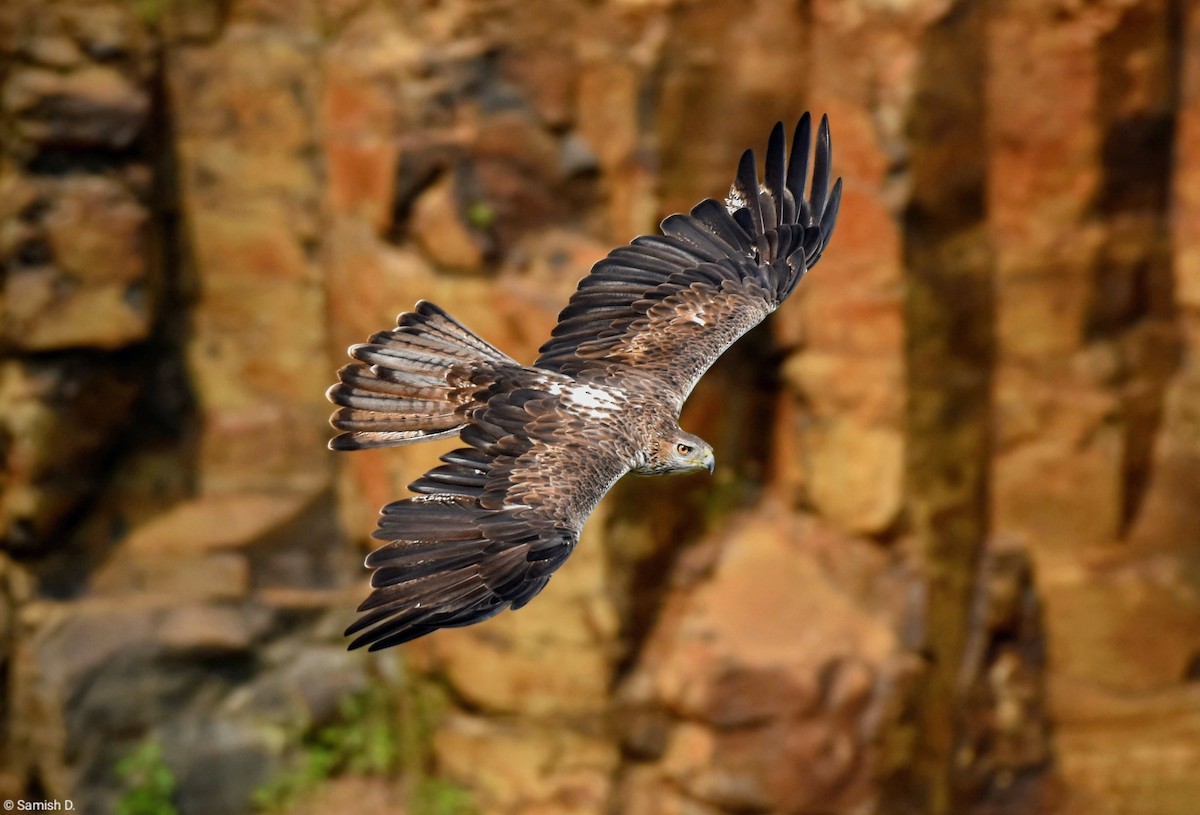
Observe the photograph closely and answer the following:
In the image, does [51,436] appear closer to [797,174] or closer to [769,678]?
[769,678]

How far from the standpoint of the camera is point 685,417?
10.4 m

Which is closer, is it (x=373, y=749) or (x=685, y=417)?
(x=685, y=417)

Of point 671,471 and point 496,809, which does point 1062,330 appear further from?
point 671,471

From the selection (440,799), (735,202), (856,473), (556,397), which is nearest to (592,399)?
(556,397)

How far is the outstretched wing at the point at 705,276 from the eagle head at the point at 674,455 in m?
0.49

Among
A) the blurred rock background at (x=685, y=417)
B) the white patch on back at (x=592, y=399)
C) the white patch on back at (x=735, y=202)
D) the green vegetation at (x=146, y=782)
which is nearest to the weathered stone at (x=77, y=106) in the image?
the blurred rock background at (x=685, y=417)

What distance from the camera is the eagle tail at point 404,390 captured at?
6.37 meters

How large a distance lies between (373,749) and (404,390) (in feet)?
18.4

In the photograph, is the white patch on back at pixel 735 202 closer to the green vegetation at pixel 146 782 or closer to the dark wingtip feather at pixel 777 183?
the dark wingtip feather at pixel 777 183

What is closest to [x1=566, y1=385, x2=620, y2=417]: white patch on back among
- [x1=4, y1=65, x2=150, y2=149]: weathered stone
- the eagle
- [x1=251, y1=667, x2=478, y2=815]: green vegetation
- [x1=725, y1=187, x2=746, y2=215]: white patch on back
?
the eagle

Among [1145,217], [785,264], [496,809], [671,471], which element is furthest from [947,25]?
[496,809]

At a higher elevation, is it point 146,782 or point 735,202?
point 735,202

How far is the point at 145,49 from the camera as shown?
1073 cm

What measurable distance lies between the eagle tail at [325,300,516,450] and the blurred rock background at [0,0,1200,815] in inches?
133
